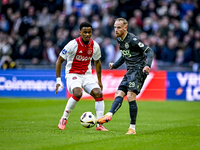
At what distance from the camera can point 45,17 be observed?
21.0 m

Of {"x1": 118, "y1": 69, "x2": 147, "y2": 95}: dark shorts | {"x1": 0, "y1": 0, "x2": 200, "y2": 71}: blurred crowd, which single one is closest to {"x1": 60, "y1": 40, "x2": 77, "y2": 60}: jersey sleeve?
{"x1": 118, "y1": 69, "x2": 147, "y2": 95}: dark shorts

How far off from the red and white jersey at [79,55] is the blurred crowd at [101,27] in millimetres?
8880

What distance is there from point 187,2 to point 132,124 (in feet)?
43.7

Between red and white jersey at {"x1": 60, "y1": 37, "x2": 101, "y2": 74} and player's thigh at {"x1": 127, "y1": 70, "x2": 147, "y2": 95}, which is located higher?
red and white jersey at {"x1": 60, "y1": 37, "x2": 101, "y2": 74}

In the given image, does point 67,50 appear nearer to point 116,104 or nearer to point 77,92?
point 77,92

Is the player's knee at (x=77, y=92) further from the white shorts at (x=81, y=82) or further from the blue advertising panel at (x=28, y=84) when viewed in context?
the blue advertising panel at (x=28, y=84)

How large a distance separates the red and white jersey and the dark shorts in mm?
1293

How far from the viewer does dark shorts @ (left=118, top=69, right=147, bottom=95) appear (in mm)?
7258

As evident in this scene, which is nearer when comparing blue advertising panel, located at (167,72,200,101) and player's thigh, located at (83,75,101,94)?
player's thigh, located at (83,75,101,94)

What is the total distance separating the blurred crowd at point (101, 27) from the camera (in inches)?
685

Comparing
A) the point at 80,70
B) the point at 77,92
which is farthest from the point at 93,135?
the point at 80,70

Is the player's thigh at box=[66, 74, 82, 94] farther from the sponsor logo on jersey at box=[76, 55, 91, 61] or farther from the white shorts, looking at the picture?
the sponsor logo on jersey at box=[76, 55, 91, 61]

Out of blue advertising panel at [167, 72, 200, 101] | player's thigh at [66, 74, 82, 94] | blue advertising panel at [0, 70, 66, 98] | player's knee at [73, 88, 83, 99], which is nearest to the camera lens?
player's knee at [73, 88, 83, 99]

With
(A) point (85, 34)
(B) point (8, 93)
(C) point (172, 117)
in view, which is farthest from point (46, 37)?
(A) point (85, 34)
